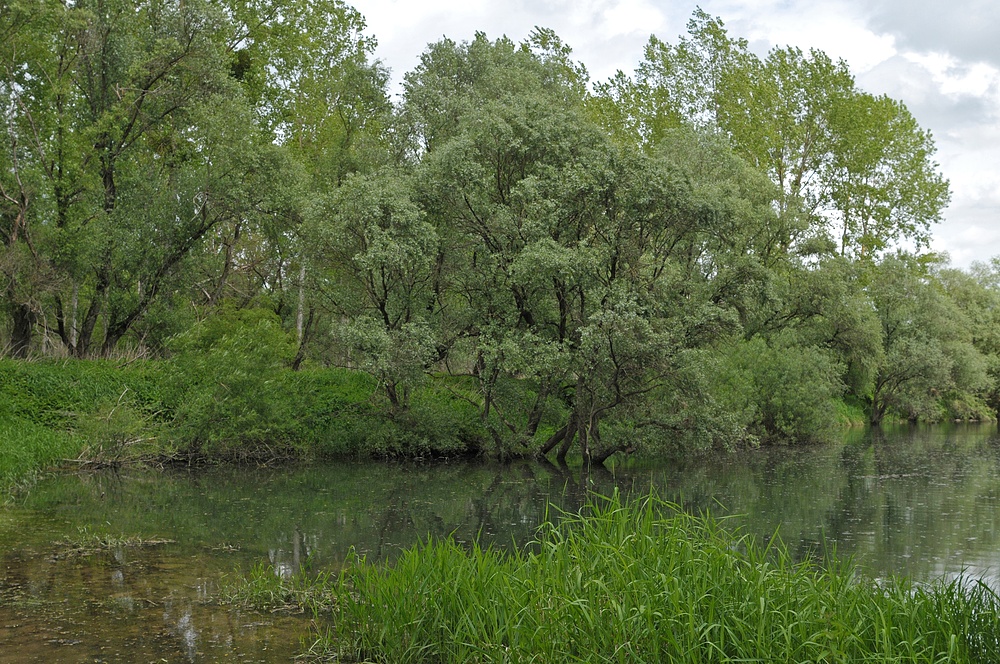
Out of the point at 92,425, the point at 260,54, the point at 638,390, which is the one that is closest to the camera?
the point at 92,425

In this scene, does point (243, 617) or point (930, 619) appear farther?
point (243, 617)

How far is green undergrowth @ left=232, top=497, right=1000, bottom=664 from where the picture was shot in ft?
18.9

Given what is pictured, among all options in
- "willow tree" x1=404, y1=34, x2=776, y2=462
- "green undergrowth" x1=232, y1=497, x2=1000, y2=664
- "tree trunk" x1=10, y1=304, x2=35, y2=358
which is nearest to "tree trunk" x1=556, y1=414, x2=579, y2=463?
"willow tree" x1=404, y1=34, x2=776, y2=462

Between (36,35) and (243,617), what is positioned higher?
(36,35)

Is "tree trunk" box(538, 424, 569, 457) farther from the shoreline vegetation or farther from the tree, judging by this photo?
the tree

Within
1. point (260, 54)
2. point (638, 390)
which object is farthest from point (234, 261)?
point (638, 390)

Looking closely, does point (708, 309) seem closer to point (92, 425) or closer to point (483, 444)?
point (483, 444)

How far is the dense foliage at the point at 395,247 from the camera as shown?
73.8 ft

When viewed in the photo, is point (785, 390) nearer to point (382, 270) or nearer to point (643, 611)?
point (382, 270)

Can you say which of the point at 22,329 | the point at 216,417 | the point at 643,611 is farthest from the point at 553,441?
the point at 643,611

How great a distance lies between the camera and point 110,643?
25.3ft

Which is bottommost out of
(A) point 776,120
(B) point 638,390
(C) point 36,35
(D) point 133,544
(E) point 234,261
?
(D) point 133,544

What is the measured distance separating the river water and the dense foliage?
2288 mm

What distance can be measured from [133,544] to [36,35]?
20682mm
